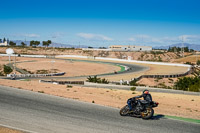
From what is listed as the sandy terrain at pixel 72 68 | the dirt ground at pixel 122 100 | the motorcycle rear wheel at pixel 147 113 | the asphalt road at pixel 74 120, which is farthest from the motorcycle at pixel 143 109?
the sandy terrain at pixel 72 68

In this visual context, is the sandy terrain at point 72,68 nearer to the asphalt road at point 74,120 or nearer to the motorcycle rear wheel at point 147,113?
the asphalt road at point 74,120

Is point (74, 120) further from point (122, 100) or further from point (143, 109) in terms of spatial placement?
point (122, 100)

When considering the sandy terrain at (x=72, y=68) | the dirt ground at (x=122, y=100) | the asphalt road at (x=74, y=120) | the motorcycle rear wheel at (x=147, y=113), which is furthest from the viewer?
the sandy terrain at (x=72, y=68)

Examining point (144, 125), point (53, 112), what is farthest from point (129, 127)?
point (53, 112)

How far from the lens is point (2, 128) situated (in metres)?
9.98

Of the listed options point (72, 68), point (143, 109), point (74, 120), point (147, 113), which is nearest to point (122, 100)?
point (143, 109)

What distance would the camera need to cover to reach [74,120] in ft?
38.2

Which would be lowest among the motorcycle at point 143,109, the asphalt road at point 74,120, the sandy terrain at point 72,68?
the sandy terrain at point 72,68

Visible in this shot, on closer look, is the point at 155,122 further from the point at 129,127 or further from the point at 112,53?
the point at 112,53

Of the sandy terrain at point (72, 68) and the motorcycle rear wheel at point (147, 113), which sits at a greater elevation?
the motorcycle rear wheel at point (147, 113)

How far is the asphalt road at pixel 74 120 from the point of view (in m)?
10.4

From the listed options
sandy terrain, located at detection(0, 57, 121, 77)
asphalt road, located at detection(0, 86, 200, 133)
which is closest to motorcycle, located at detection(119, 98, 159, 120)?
asphalt road, located at detection(0, 86, 200, 133)

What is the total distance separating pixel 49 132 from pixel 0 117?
3.17 metres

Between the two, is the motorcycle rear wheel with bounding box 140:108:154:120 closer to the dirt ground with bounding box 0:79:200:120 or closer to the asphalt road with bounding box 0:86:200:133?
the asphalt road with bounding box 0:86:200:133
